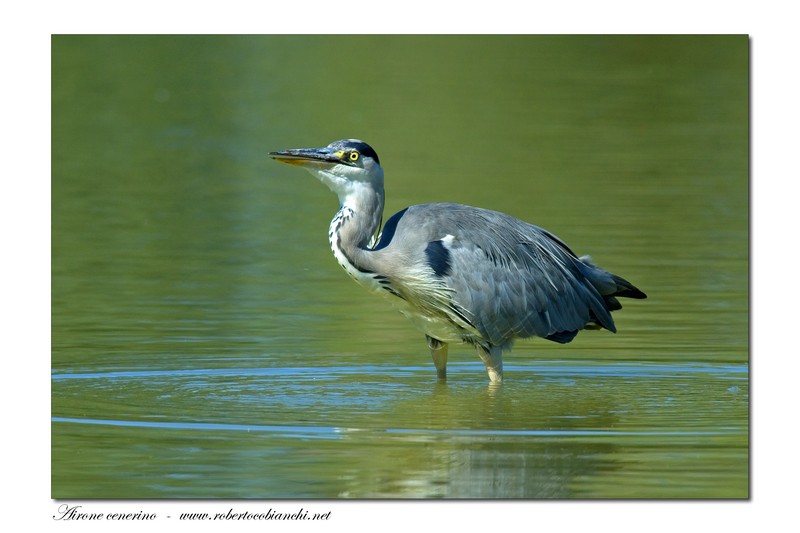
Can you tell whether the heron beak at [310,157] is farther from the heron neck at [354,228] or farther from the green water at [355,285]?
the green water at [355,285]

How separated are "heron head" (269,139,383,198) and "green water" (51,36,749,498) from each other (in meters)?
1.42

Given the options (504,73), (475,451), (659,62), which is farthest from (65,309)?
(659,62)

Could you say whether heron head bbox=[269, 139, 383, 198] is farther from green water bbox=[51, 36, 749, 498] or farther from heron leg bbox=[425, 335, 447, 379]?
green water bbox=[51, 36, 749, 498]

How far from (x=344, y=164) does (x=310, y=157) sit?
0.81 ft

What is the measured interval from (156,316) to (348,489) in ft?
16.6

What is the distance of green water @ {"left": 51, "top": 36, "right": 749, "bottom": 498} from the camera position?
8.88 meters

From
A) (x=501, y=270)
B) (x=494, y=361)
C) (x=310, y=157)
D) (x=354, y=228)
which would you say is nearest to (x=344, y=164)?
(x=310, y=157)

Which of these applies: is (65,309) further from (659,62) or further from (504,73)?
(659,62)

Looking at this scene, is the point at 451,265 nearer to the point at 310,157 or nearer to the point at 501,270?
the point at 501,270

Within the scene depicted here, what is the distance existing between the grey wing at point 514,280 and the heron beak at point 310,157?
2.90 ft

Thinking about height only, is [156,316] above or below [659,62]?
below

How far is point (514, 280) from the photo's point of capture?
1083 cm

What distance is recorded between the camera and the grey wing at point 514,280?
1060 cm

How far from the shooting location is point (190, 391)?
10438 millimetres
